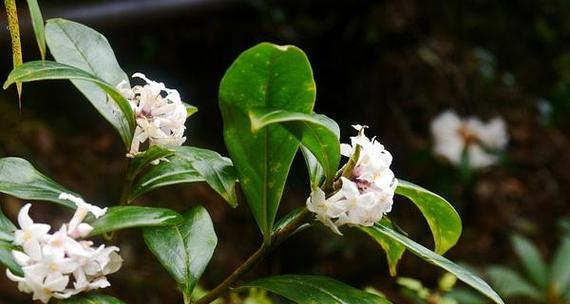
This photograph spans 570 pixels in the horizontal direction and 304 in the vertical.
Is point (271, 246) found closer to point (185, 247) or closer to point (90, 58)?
point (185, 247)

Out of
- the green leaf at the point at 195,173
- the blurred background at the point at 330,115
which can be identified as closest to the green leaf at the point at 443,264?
the green leaf at the point at 195,173

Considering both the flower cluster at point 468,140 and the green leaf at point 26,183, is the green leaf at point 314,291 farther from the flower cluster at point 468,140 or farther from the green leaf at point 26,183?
the flower cluster at point 468,140

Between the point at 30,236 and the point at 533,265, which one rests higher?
the point at 533,265

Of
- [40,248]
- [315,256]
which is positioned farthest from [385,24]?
[40,248]

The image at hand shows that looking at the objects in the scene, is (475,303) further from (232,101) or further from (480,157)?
(232,101)

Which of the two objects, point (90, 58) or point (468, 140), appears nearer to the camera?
point (90, 58)

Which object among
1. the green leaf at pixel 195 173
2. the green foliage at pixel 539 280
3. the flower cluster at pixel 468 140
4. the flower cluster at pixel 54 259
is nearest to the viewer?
the flower cluster at pixel 54 259

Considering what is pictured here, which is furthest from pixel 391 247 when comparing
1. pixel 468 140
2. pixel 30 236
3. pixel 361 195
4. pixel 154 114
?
pixel 468 140
